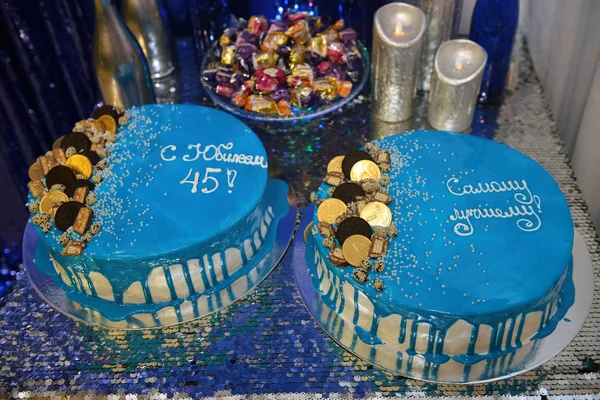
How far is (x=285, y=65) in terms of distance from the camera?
1.54 metres

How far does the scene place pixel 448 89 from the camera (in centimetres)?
141

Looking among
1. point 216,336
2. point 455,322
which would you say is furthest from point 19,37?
point 455,322

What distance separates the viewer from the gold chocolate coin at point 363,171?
1.19 m

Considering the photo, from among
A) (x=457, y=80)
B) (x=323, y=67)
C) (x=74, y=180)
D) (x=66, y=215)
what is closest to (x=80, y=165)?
(x=74, y=180)

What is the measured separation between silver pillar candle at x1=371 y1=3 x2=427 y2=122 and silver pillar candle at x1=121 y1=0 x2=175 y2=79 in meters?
0.60

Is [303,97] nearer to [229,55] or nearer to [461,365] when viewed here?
[229,55]

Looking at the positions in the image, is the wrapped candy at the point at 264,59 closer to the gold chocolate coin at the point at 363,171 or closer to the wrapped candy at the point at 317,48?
the wrapped candy at the point at 317,48

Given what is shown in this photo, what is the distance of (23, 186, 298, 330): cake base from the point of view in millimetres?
1146

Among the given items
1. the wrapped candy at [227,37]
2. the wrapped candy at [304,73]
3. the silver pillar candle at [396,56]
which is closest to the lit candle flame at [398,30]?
the silver pillar candle at [396,56]

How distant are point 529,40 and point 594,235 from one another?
0.74m

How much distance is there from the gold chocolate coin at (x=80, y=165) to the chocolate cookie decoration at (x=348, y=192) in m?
0.51

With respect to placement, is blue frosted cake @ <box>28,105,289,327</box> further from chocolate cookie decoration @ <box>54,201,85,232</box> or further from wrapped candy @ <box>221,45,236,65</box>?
wrapped candy @ <box>221,45,236,65</box>

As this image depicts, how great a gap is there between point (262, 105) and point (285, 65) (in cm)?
16

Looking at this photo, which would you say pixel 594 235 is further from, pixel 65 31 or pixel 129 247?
pixel 65 31
